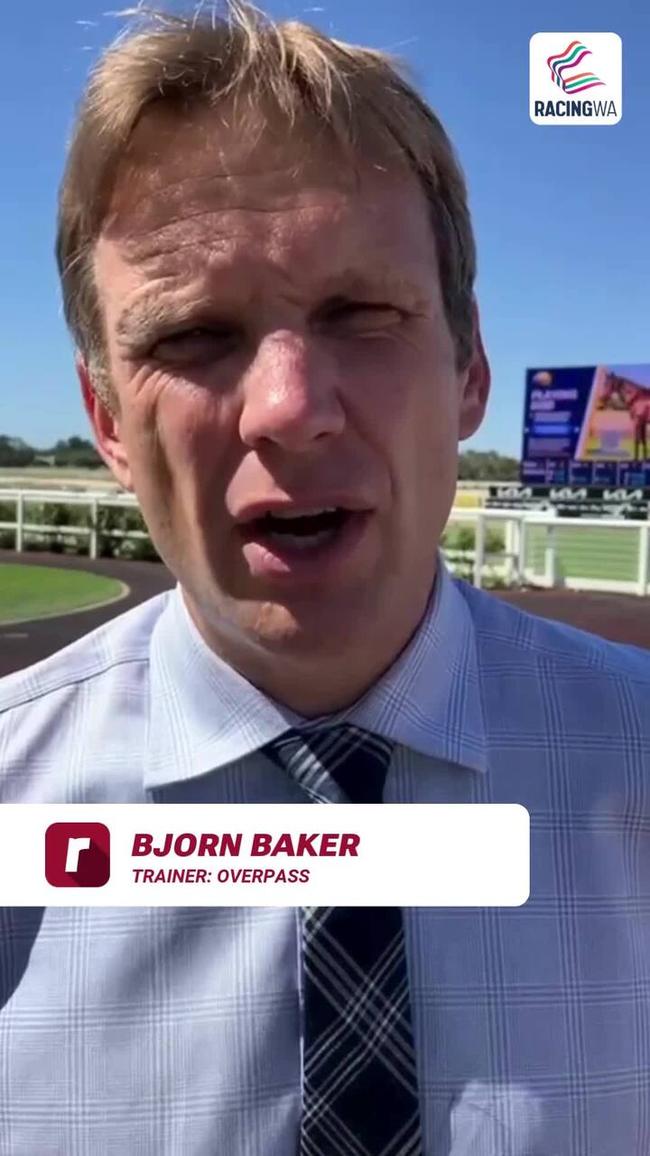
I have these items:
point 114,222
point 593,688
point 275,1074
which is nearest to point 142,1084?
point 275,1074

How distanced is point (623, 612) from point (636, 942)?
1.34 m

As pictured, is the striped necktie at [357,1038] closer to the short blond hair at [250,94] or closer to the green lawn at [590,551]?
the short blond hair at [250,94]

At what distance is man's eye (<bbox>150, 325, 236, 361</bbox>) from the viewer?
0.53 m

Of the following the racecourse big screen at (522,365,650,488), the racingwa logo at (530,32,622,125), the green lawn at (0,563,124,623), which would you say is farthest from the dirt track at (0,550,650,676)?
the racingwa logo at (530,32,622,125)

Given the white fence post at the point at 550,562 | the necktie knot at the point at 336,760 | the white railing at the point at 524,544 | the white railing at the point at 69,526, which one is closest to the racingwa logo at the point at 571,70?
the necktie knot at the point at 336,760


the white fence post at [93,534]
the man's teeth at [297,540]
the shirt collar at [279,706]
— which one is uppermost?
the man's teeth at [297,540]

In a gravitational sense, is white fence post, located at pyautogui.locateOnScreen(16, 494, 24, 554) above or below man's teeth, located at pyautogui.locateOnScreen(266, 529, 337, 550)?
below

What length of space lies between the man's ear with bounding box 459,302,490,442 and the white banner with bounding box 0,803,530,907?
0.82ft

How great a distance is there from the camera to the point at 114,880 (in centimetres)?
58

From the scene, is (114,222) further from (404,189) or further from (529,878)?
(529,878)

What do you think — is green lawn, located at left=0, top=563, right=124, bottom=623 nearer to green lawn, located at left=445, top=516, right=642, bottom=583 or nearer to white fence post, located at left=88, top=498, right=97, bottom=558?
white fence post, located at left=88, top=498, right=97, bottom=558

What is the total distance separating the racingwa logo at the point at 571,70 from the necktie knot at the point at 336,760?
476mm

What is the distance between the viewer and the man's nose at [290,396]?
50 centimetres

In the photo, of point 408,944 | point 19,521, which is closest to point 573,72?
point 408,944
